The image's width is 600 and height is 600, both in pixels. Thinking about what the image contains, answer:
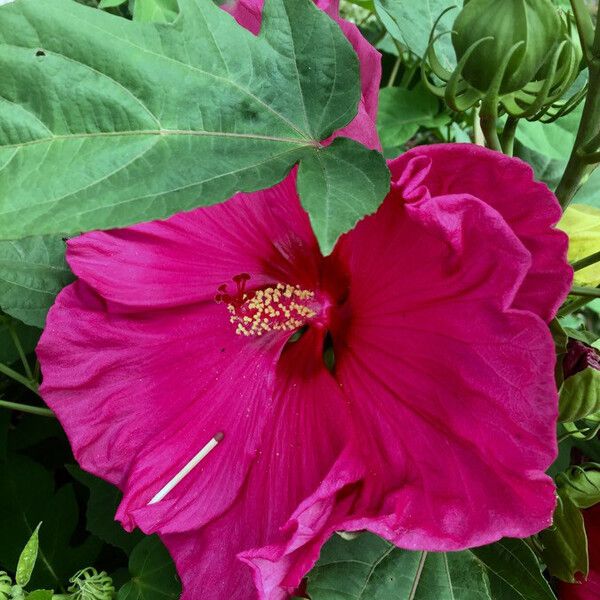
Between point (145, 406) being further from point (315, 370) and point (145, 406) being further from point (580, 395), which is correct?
point (580, 395)

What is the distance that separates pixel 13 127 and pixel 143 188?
0.08 meters

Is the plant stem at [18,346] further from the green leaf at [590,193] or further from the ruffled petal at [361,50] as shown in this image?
the green leaf at [590,193]

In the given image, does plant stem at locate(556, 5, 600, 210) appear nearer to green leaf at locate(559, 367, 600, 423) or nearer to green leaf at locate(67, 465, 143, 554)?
green leaf at locate(559, 367, 600, 423)

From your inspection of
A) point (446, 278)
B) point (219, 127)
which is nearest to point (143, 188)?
point (219, 127)

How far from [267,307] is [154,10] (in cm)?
31

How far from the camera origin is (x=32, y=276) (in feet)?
2.10

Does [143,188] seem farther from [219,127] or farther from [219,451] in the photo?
[219,451]

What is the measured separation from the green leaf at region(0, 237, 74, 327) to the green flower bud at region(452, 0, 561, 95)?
1.17 feet

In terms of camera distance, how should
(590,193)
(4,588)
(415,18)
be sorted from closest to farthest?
(4,588)
(415,18)
(590,193)

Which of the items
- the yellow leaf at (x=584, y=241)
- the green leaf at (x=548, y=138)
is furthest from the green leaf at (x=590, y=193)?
the yellow leaf at (x=584, y=241)

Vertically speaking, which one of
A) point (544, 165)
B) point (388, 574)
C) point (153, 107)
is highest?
point (153, 107)

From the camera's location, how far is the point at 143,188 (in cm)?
44

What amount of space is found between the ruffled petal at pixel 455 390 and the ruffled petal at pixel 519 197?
0.03m

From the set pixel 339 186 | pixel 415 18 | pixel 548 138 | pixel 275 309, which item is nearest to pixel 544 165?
pixel 548 138
